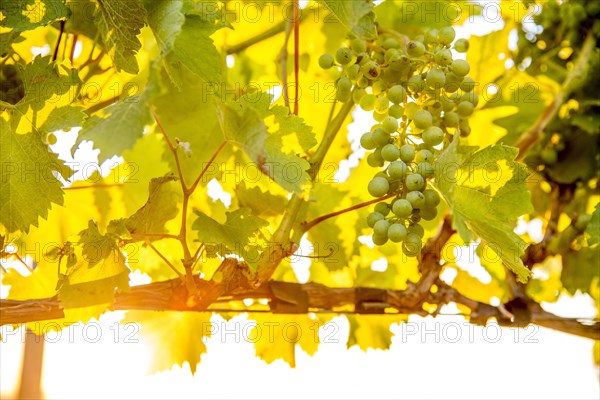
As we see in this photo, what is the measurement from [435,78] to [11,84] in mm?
415

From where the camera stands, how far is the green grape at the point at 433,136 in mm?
620

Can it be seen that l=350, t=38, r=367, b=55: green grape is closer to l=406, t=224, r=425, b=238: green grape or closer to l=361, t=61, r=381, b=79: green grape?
l=361, t=61, r=381, b=79: green grape

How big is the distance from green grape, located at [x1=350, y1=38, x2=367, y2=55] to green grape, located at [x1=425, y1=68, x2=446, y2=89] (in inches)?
2.6

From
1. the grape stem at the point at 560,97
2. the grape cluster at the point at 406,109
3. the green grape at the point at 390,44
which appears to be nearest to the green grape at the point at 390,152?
the grape cluster at the point at 406,109

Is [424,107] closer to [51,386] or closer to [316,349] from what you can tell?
[316,349]

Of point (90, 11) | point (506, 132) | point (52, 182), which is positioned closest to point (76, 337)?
point (52, 182)

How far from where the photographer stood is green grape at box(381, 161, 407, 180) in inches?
23.9

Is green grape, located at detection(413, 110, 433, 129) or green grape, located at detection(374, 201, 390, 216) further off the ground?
green grape, located at detection(413, 110, 433, 129)

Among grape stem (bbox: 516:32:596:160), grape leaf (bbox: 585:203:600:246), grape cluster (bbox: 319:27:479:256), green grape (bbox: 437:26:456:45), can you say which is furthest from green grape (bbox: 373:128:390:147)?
grape stem (bbox: 516:32:596:160)

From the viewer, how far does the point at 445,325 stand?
2.64 feet

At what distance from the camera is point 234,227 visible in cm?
62

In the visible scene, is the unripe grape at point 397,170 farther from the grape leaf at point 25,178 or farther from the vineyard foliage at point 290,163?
the grape leaf at point 25,178

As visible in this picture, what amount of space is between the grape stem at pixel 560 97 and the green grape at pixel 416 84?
32cm

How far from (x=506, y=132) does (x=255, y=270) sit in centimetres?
48
